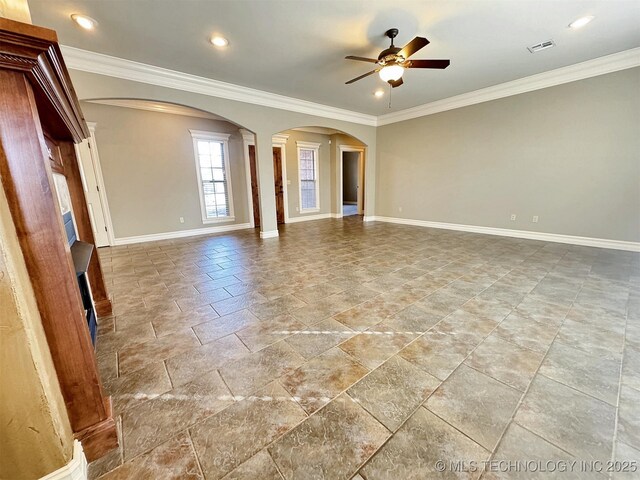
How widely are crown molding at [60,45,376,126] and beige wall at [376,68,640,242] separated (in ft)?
9.47

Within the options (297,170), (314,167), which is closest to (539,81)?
(314,167)

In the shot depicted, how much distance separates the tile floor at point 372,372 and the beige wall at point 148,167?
2521 mm

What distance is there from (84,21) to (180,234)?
153 inches

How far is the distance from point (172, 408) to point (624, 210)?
6.29 metres

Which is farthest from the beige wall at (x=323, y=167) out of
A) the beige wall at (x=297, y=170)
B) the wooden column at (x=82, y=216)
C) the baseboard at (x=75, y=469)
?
the baseboard at (x=75, y=469)

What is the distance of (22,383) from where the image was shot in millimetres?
795

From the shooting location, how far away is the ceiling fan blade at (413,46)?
2589 millimetres

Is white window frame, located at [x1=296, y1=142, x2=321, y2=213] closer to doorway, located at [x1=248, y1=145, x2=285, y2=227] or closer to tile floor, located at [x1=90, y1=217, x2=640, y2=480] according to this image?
doorway, located at [x1=248, y1=145, x2=285, y2=227]

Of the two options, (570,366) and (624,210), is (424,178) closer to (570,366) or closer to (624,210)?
(624,210)

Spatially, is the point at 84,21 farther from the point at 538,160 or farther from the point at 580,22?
the point at 538,160

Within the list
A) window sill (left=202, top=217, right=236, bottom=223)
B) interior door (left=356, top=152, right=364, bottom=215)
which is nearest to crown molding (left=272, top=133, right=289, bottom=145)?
window sill (left=202, top=217, right=236, bottom=223)

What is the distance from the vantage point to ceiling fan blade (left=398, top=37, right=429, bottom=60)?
2.59 metres

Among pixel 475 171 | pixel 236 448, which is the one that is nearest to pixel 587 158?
pixel 475 171

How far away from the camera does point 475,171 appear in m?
5.45
